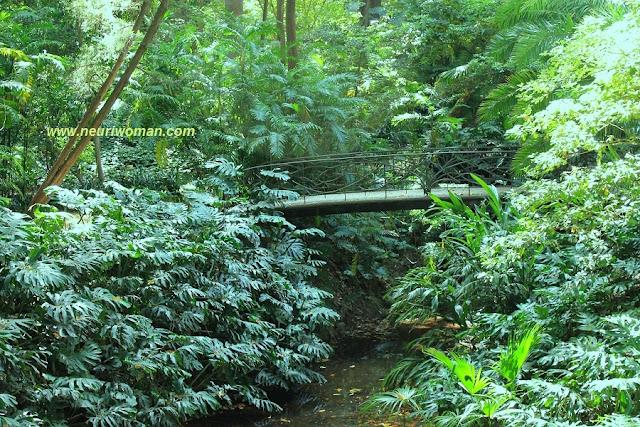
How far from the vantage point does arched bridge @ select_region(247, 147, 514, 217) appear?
10836 millimetres

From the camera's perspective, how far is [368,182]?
11.9m

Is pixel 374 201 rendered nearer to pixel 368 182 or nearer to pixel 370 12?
pixel 368 182

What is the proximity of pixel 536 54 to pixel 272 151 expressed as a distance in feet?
14.0

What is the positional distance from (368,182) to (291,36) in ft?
12.5

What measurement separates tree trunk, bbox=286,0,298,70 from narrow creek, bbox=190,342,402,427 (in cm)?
608

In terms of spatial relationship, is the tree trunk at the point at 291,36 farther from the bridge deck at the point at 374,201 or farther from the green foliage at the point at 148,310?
the green foliage at the point at 148,310

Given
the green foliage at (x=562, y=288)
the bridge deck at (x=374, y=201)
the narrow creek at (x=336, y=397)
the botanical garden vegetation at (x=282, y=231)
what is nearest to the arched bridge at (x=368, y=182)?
the bridge deck at (x=374, y=201)

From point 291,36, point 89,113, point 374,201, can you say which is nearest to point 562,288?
point 374,201

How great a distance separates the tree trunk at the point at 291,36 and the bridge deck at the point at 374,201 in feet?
11.6

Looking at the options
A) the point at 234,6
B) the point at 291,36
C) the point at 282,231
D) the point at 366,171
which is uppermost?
the point at 234,6

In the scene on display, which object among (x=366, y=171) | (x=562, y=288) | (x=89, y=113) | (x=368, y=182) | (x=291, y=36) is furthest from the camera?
(x=291, y=36)

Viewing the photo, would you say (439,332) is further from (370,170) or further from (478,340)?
(370,170)

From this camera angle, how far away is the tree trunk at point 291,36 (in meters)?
13.4

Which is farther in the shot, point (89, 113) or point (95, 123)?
point (95, 123)
